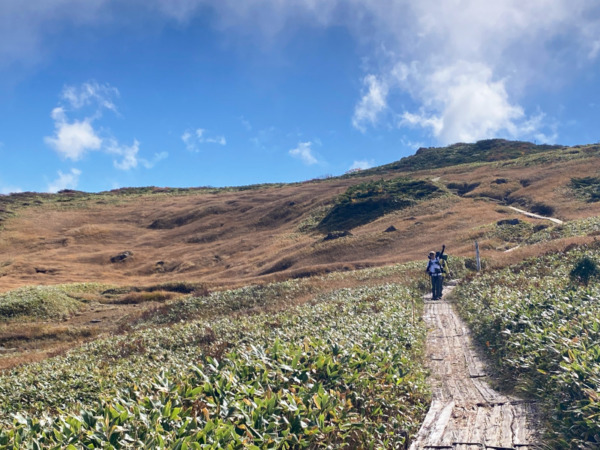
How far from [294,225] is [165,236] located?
73.5ft

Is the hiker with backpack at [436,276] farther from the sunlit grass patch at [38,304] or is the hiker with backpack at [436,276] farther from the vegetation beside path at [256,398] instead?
the sunlit grass patch at [38,304]

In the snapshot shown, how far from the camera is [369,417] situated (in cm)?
578

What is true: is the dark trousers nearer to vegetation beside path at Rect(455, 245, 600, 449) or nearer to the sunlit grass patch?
vegetation beside path at Rect(455, 245, 600, 449)

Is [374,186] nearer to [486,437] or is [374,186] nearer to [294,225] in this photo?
[294,225]

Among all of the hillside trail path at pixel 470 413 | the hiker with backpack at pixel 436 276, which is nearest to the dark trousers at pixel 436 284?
the hiker with backpack at pixel 436 276

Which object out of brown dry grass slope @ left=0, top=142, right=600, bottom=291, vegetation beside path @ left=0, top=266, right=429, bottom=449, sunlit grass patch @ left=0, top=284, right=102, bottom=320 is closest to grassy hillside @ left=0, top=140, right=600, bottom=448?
vegetation beside path @ left=0, top=266, right=429, bottom=449

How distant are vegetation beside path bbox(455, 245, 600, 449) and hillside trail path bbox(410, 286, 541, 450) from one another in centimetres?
30

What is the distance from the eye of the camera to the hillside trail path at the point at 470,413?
540cm

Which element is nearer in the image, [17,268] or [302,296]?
[302,296]

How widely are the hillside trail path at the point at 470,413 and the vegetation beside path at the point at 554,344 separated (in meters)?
0.30

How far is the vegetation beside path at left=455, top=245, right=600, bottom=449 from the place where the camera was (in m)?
5.00

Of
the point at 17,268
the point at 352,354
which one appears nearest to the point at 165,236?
the point at 17,268

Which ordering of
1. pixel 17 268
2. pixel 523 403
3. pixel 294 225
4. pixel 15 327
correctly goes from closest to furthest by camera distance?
pixel 523 403 < pixel 15 327 < pixel 17 268 < pixel 294 225

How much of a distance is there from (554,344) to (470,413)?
1.62m
